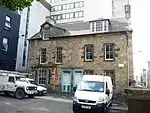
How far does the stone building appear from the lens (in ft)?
82.4

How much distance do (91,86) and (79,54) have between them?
12.1 meters

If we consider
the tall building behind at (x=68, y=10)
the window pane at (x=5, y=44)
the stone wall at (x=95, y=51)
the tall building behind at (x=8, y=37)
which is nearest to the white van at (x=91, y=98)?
the stone wall at (x=95, y=51)

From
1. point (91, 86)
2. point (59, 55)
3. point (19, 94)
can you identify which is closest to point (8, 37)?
point (59, 55)

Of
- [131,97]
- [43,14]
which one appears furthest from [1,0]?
[43,14]

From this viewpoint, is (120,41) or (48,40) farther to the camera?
(48,40)

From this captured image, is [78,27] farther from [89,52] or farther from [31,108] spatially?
[31,108]

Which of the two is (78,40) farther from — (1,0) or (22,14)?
(1,0)

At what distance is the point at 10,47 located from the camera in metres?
34.1

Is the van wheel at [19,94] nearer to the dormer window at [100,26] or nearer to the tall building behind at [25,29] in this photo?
the dormer window at [100,26]

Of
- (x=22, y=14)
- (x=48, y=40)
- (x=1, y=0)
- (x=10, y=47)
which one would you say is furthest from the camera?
(x=22, y=14)

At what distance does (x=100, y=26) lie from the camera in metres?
27.5

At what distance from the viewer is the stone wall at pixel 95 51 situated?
2492cm

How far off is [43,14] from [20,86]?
22.2 metres

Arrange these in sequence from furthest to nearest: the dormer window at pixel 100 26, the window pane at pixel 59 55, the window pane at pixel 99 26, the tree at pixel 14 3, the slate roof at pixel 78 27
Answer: the window pane at pixel 59 55
the window pane at pixel 99 26
the slate roof at pixel 78 27
the dormer window at pixel 100 26
the tree at pixel 14 3
